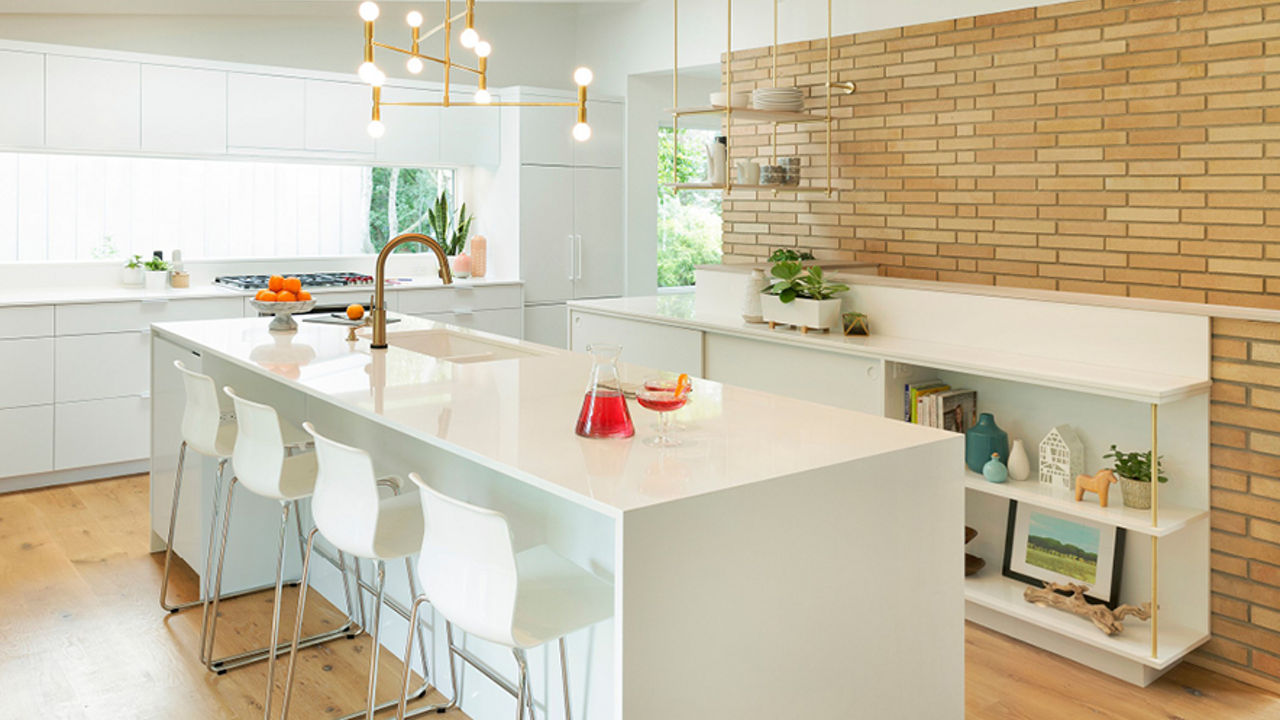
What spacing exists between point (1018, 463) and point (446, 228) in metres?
4.51

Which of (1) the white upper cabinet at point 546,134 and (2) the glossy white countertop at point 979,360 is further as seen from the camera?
(1) the white upper cabinet at point 546,134

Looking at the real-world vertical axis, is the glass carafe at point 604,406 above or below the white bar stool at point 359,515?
above

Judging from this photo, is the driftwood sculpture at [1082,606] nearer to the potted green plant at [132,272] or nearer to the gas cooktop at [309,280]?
the gas cooktop at [309,280]

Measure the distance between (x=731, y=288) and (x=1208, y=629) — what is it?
7.51 ft

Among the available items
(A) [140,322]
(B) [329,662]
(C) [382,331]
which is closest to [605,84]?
(A) [140,322]

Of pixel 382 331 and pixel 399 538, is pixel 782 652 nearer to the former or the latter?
pixel 399 538

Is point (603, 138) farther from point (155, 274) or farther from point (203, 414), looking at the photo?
point (203, 414)

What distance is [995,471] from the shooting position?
3305 millimetres

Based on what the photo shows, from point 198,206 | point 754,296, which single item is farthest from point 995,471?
point 198,206

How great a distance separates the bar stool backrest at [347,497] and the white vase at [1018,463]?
6.98 ft

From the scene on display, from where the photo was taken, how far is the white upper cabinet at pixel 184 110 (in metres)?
5.29

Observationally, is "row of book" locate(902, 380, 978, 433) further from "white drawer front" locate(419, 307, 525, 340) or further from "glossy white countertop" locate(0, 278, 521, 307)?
"glossy white countertop" locate(0, 278, 521, 307)

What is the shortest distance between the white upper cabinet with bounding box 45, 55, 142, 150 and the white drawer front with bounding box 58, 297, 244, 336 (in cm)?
85

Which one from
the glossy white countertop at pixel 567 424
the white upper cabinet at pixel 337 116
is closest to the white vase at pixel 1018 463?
the glossy white countertop at pixel 567 424
